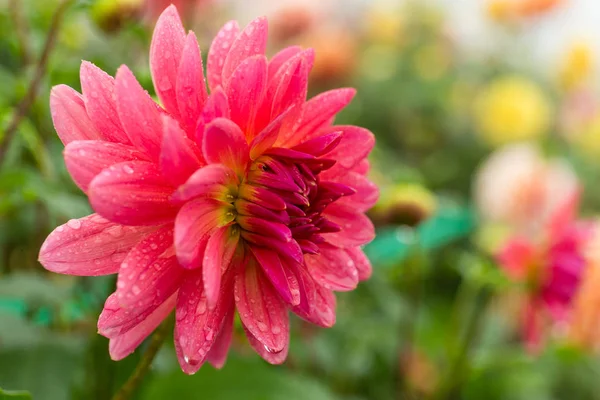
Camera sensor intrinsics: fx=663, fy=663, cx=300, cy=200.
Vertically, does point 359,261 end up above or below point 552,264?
above

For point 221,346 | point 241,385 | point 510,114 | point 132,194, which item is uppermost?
point 132,194

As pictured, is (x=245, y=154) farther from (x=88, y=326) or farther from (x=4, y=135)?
(x=88, y=326)

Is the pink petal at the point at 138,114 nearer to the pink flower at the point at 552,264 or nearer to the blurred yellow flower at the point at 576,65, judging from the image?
the pink flower at the point at 552,264

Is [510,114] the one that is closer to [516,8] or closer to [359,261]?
[516,8]

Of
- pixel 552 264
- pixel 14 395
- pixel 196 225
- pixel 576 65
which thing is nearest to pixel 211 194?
pixel 196 225

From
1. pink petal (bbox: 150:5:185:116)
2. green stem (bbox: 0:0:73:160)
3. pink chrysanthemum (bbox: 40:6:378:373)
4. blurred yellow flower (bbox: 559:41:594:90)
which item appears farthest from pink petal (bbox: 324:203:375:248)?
blurred yellow flower (bbox: 559:41:594:90)

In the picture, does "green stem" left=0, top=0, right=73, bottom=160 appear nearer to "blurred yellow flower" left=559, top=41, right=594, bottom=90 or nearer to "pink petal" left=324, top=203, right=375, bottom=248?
"pink petal" left=324, top=203, right=375, bottom=248

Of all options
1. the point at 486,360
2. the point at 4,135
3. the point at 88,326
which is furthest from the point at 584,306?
the point at 4,135
